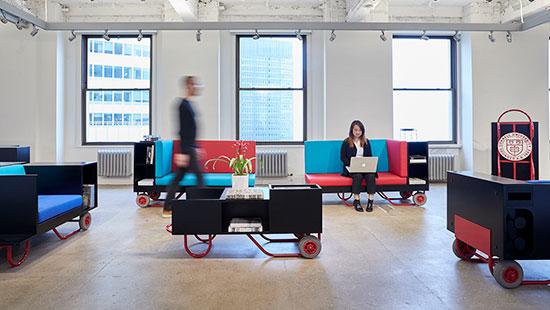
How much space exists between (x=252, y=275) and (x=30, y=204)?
1.92 m

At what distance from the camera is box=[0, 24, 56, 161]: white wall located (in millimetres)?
7762

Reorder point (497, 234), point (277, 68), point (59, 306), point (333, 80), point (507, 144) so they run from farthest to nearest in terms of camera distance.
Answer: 1. point (277, 68)
2. point (333, 80)
3. point (507, 144)
4. point (497, 234)
5. point (59, 306)

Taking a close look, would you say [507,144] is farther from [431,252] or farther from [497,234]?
[497,234]

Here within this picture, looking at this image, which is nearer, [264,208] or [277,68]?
[264,208]

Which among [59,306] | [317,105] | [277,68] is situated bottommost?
[59,306]

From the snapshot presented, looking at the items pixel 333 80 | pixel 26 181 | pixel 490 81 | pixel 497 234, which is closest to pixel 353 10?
pixel 333 80

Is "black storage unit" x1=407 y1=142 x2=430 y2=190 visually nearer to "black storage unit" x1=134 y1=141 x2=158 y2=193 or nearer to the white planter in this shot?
the white planter

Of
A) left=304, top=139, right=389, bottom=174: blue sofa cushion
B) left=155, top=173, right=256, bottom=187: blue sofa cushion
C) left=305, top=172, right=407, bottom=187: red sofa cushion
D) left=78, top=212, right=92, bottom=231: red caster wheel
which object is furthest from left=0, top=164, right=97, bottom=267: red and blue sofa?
left=304, top=139, right=389, bottom=174: blue sofa cushion

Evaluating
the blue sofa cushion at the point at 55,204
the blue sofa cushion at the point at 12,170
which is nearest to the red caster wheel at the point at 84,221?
the blue sofa cushion at the point at 55,204

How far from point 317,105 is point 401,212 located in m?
3.56

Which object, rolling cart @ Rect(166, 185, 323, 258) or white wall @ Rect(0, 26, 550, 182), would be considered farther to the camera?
white wall @ Rect(0, 26, 550, 182)

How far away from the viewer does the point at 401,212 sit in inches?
216

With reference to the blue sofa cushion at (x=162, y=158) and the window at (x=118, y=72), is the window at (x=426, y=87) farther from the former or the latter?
the window at (x=118, y=72)

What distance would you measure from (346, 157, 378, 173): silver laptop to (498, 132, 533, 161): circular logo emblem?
5.20ft
